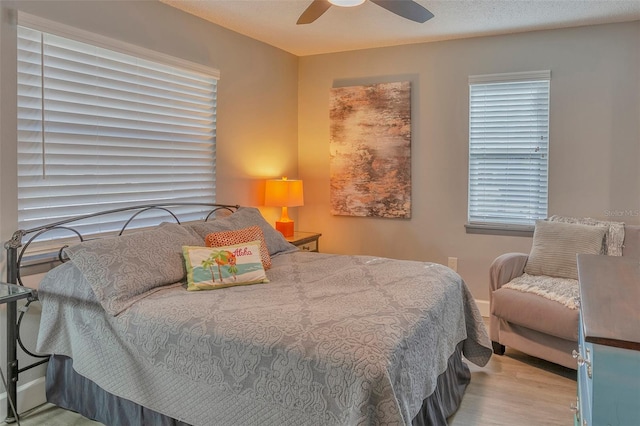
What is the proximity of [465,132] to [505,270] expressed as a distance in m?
1.34

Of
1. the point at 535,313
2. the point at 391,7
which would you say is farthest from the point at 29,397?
the point at 535,313

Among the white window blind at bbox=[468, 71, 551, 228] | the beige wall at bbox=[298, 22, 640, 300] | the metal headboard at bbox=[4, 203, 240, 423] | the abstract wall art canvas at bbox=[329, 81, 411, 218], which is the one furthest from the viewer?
the abstract wall art canvas at bbox=[329, 81, 411, 218]

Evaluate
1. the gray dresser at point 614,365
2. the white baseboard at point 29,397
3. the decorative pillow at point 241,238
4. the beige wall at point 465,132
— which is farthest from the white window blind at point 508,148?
the white baseboard at point 29,397

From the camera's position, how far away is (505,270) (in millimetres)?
3402

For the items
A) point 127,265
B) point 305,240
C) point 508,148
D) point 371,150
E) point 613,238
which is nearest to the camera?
point 127,265

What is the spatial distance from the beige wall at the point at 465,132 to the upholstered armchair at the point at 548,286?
41 centimetres

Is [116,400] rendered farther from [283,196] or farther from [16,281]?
[283,196]

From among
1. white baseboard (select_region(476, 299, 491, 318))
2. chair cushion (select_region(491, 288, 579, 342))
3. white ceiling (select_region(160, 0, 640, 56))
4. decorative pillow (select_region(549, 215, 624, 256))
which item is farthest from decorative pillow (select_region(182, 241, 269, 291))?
decorative pillow (select_region(549, 215, 624, 256))

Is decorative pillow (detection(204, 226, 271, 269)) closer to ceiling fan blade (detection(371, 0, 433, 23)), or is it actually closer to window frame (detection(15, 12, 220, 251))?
window frame (detection(15, 12, 220, 251))

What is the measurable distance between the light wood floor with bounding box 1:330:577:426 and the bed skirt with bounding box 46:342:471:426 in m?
0.07

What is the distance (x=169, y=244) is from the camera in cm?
267

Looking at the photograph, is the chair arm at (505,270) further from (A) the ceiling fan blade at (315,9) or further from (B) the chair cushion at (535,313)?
(A) the ceiling fan blade at (315,9)

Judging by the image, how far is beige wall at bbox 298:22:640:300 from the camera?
143 inches

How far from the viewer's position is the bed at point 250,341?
171 centimetres
